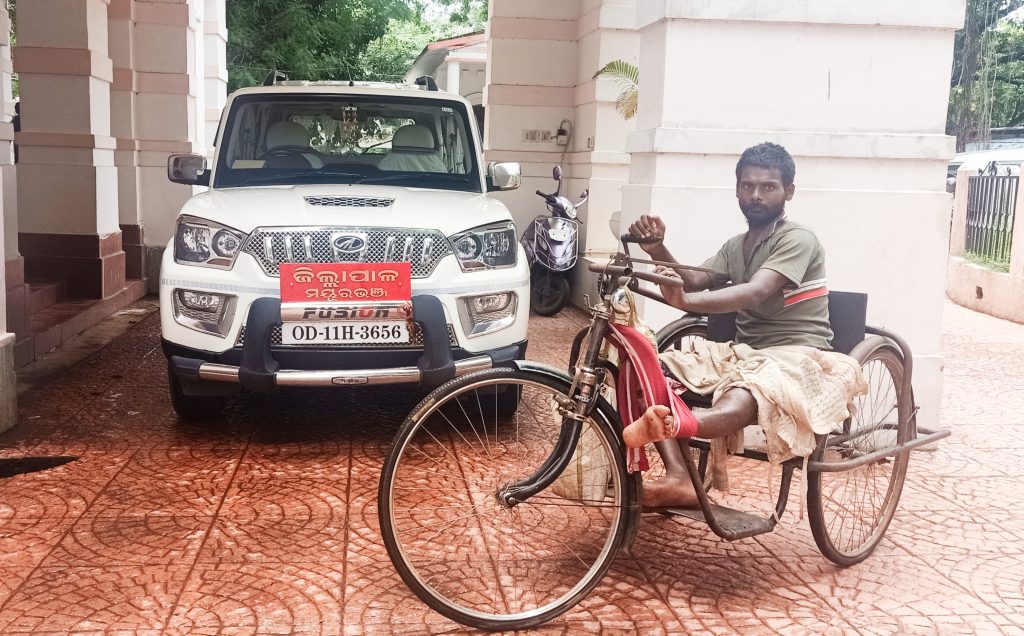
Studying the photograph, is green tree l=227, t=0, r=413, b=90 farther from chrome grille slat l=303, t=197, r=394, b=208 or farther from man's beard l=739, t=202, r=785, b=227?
man's beard l=739, t=202, r=785, b=227

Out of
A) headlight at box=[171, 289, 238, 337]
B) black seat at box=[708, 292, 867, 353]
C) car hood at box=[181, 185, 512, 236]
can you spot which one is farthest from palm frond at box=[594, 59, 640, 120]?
black seat at box=[708, 292, 867, 353]

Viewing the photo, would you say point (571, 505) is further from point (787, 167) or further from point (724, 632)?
point (787, 167)

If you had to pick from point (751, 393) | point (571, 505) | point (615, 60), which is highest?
point (615, 60)

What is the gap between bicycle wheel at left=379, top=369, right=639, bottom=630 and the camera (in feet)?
11.1

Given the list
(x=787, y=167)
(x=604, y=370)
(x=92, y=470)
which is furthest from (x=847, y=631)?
(x=92, y=470)

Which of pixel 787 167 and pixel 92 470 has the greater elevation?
pixel 787 167

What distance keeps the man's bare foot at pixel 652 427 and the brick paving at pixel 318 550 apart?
0.66 m

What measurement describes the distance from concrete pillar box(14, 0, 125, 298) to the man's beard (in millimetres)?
7939

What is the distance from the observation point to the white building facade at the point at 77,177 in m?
9.12

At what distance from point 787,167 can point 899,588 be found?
1670 millimetres

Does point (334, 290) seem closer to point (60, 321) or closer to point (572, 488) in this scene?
point (572, 488)

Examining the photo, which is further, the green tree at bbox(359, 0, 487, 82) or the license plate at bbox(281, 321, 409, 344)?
the green tree at bbox(359, 0, 487, 82)

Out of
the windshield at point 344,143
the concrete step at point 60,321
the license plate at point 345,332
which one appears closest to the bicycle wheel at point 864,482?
the license plate at point 345,332

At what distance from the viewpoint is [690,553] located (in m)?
4.26
